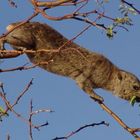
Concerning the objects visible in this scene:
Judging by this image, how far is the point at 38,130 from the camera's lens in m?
3.14

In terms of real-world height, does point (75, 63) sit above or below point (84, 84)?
above

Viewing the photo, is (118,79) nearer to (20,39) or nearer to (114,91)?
(114,91)

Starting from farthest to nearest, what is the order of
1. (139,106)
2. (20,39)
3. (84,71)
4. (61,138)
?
(84,71) < (20,39) < (139,106) < (61,138)

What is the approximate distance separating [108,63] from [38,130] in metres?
8.38

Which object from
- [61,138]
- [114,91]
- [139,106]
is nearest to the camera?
[61,138]

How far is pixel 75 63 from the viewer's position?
9.76 meters

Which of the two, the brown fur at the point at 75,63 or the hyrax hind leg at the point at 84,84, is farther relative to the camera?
the hyrax hind leg at the point at 84,84

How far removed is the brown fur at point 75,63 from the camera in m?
8.25

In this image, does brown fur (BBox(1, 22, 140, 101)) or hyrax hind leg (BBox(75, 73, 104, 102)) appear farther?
hyrax hind leg (BBox(75, 73, 104, 102))

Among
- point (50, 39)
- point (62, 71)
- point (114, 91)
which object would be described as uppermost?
point (50, 39)

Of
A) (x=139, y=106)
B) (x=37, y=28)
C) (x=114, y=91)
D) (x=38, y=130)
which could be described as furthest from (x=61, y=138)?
(x=114, y=91)

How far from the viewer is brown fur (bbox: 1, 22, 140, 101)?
8250mm

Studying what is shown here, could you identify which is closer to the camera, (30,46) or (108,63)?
(30,46)

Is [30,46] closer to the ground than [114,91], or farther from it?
farther from it
